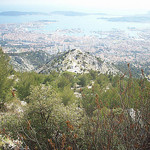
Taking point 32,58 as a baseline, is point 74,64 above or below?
above

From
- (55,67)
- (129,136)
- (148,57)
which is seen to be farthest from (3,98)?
(148,57)

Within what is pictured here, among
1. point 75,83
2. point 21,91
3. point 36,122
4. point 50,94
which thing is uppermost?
point 50,94

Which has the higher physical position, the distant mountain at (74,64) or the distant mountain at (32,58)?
the distant mountain at (74,64)

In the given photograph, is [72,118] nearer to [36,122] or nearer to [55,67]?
[36,122]

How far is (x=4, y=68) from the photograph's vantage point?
52.9 ft

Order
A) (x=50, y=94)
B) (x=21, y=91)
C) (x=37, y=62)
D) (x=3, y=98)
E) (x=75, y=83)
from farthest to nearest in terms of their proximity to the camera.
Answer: (x=37, y=62) → (x=75, y=83) → (x=21, y=91) → (x=3, y=98) → (x=50, y=94)

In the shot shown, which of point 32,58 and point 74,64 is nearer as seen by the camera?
point 74,64

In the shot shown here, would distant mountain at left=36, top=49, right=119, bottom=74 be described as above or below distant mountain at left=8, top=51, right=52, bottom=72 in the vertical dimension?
above

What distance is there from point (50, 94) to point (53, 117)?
177 cm

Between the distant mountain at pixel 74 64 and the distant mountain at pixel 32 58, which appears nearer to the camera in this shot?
the distant mountain at pixel 74 64

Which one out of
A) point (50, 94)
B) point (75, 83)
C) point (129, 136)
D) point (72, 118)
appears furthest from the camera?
point (75, 83)

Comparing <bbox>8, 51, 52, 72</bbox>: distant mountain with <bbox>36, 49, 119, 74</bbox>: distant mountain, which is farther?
<bbox>8, 51, 52, 72</bbox>: distant mountain

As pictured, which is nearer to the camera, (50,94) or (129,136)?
(129,136)

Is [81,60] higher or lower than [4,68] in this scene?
lower
